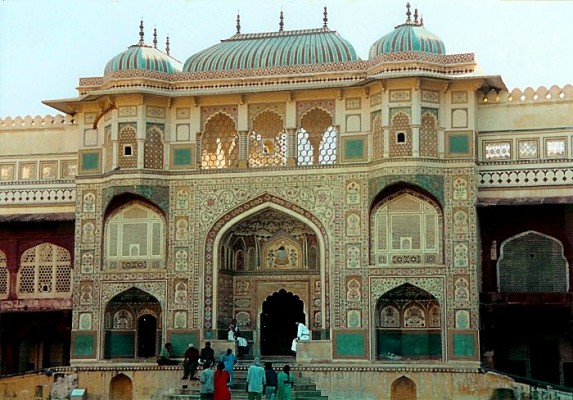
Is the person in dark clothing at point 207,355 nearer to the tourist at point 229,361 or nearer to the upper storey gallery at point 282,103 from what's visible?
the tourist at point 229,361

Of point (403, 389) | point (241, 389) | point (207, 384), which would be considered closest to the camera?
point (207, 384)

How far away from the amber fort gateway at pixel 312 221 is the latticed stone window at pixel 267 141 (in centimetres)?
4

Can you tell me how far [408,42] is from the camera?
22.1m

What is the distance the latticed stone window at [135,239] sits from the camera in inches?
912

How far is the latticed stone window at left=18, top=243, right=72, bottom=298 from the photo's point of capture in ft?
80.3

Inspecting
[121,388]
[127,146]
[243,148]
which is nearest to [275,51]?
[243,148]

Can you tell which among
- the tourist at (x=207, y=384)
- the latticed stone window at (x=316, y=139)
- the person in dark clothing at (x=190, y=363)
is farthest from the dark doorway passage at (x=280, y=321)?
the tourist at (x=207, y=384)

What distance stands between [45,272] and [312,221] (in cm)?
609

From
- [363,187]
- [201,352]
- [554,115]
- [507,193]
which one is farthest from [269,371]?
[554,115]

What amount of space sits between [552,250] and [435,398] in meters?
3.69

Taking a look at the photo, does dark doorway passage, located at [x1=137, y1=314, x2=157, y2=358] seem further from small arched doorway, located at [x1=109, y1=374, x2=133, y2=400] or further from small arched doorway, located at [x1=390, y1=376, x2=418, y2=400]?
small arched doorway, located at [x1=390, y1=376, x2=418, y2=400]

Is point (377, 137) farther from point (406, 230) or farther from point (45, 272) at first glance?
point (45, 272)

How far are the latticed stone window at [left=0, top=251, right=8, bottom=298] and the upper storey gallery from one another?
283cm

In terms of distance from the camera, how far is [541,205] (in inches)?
864
